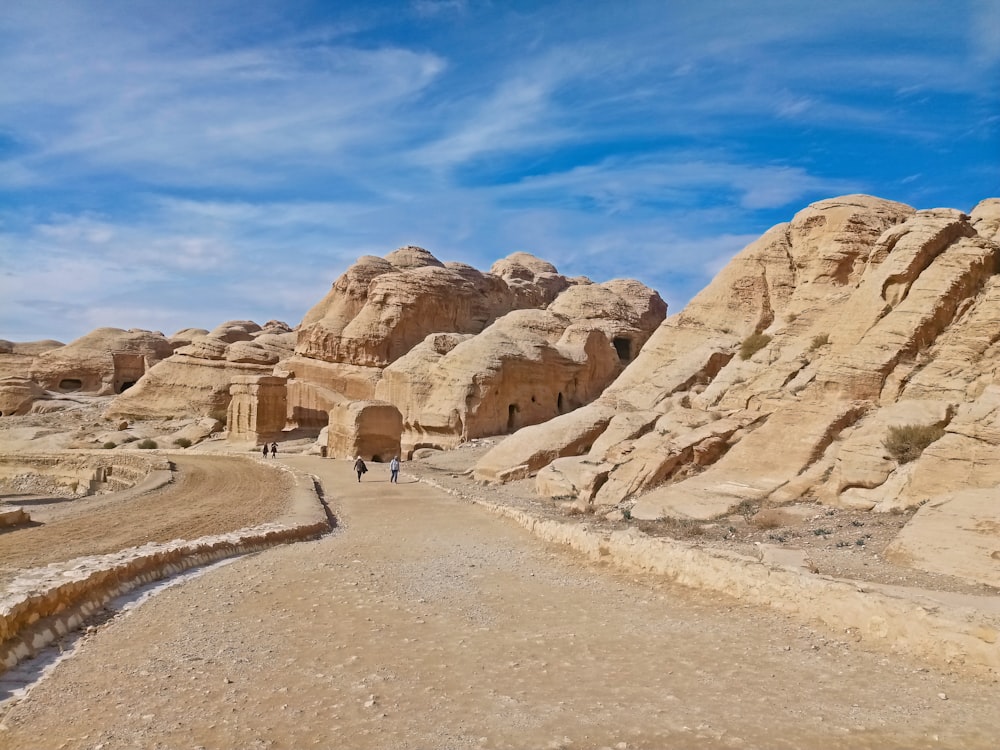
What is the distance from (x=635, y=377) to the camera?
77.5 feet

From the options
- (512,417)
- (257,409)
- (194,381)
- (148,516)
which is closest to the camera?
(148,516)

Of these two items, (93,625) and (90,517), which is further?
(90,517)

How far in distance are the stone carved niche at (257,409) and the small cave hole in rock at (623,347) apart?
1867 cm

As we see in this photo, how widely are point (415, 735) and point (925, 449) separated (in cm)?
879

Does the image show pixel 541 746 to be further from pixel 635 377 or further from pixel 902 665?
pixel 635 377

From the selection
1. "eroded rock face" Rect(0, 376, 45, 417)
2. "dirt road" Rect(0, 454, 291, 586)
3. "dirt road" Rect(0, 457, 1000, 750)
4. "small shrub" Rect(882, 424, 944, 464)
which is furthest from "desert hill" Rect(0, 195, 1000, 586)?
"eroded rock face" Rect(0, 376, 45, 417)

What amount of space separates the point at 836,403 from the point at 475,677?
10143 mm

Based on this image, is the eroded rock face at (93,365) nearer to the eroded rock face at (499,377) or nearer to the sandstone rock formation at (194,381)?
the sandstone rock formation at (194,381)

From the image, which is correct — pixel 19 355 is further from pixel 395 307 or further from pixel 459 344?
pixel 459 344

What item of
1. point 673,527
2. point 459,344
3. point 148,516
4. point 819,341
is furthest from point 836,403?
point 459,344

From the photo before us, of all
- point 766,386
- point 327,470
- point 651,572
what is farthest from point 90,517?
point 766,386

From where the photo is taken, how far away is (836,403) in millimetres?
13461

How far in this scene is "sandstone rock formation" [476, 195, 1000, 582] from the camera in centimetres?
1066

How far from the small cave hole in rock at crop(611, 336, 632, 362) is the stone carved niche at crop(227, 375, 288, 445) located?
18.7 meters
